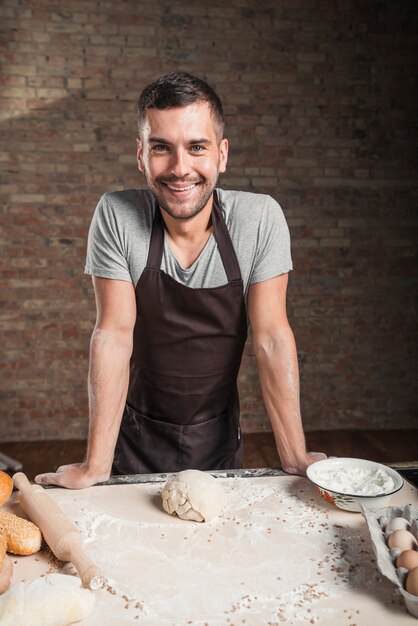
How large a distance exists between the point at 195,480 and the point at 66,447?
3.06 m

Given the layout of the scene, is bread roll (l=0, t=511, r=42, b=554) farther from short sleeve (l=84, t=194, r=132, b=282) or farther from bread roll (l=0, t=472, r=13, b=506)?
short sleeve (l=84, t=194, r=132, b=282)

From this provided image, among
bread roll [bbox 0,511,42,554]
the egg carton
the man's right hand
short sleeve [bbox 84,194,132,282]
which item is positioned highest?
short sleeve [bbox 84,194,132,282]

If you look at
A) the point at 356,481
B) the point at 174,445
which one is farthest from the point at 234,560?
the point at 174,445

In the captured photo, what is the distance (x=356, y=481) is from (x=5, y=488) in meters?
0.81

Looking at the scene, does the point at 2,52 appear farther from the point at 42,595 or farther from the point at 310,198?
the point at 42,595

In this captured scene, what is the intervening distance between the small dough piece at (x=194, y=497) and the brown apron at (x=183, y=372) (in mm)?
565

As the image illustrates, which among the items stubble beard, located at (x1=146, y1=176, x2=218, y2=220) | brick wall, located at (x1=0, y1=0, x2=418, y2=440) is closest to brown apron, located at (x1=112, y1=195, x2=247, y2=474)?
stubble beard, located at (x1=146, y1=176, x2=218, y2=220)

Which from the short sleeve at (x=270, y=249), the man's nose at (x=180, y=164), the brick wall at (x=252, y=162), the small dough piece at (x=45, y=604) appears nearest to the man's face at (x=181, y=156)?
the man's nose at (x=180, y=164)

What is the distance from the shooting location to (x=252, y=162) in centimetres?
418

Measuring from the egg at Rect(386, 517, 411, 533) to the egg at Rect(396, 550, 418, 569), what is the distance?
89 mm

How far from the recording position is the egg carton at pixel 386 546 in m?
0.92

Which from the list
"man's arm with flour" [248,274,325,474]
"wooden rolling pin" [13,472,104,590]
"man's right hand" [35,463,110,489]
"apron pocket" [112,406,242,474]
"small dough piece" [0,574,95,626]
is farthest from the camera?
"apron pocket" [112,406,242,474]

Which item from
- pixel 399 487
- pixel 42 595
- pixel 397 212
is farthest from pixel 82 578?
pixel 397 212

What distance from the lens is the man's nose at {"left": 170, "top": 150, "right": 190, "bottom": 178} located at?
60.7 inches
